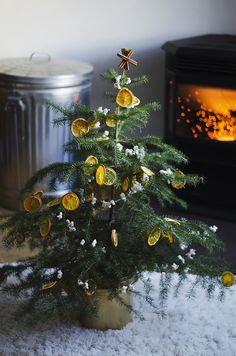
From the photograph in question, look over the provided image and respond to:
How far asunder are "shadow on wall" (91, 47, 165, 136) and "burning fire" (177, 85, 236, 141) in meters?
0.36

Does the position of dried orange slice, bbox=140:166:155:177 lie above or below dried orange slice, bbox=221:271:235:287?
above

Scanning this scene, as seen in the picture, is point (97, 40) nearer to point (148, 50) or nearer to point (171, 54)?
point (148, 50)

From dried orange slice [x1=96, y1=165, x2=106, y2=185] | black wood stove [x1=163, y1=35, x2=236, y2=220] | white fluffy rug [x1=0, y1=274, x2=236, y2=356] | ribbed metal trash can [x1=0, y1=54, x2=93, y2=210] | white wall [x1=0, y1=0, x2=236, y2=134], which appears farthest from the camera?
white wall [x1=0, y1=0, x2=236, y2=134]

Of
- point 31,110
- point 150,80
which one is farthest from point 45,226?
point 150,80

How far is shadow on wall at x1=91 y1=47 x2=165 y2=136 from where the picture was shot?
2.89 meters

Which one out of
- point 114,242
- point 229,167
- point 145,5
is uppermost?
point 145,5

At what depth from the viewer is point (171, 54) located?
8.38ft

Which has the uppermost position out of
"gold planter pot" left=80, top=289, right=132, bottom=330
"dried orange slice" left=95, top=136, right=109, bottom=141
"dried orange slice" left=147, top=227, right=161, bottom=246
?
"dried orange slice" left=95, top=136, right=109, bottom=141

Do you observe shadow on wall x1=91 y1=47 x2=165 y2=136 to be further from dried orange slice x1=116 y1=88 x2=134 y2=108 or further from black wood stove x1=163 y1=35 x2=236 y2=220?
dried orange slice x1=116 y1=88 x2=134 y2=108

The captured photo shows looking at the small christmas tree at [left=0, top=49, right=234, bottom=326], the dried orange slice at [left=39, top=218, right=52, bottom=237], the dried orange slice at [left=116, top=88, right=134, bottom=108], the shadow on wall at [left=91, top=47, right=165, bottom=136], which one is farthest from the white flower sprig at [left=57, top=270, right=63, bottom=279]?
the shadow on wall at [left=91, top=47, right=165, bottom=136]

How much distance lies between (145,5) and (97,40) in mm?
267

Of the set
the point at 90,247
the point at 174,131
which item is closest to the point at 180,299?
the point at 90,247

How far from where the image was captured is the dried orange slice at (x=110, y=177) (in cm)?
158

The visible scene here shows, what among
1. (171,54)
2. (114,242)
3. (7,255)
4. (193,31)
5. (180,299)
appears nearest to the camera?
(114,242)
